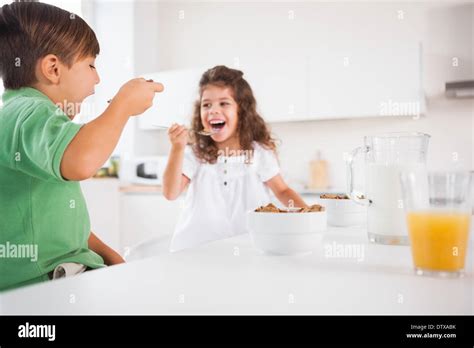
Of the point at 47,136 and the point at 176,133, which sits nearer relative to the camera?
the point at 47,136

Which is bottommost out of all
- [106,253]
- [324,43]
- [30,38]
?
[106,253]

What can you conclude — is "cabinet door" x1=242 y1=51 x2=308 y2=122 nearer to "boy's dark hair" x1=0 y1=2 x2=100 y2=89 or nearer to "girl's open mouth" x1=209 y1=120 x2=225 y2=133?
"girl's open mouth" x1=209 y1=120 x2=225 y2=133

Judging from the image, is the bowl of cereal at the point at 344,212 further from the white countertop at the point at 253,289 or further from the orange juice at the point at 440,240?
the orange juice at the point at 440,240

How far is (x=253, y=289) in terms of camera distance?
56cm

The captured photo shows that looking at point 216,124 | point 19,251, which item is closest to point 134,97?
point 19,251

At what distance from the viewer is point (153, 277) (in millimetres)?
624

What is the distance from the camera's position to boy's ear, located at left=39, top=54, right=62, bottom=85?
1.07 m

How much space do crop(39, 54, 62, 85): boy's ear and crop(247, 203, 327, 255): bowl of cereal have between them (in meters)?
0.58

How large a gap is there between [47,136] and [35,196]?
0.71 ft

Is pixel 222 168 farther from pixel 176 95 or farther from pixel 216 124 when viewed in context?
pixel 176 95

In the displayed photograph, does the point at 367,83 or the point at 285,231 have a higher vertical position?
the point at 367,83

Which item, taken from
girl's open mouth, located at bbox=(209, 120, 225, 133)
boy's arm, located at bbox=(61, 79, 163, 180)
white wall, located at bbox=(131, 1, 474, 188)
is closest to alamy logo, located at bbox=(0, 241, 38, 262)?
boy's arm, located at bbox=(61, 79, 163, 180)

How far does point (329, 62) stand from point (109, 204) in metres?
1.80
